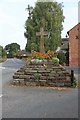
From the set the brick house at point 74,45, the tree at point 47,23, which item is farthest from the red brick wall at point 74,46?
the tree at point 47,23

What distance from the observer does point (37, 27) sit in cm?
5541

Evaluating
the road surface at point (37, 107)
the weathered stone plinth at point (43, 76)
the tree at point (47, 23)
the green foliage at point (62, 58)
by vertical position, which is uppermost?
the tree at point (47, 23)

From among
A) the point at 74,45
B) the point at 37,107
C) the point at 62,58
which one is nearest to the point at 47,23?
the point at 74,45

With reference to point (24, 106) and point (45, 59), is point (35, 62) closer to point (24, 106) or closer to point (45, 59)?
point (45, 59)

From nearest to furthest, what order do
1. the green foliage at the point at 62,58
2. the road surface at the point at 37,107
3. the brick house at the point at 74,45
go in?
the road surface at the point at 37,107 → the brick house at the point at 74,45 → the green foliage at the point at 62,58

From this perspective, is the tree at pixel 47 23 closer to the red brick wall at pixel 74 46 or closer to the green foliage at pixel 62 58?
the green foliage at pixel 62 58

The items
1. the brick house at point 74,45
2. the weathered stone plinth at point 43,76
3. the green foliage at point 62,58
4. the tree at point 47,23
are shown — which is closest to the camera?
the weathered stone plinth at point 43,76

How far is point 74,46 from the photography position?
4728cm

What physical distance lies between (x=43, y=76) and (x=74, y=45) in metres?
31.2

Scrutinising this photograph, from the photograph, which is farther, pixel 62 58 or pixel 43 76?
pixel 62 58

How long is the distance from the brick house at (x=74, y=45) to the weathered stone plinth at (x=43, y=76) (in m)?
30.2

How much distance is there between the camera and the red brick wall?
46.8 meters

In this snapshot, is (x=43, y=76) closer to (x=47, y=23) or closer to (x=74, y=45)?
(x=74, y=45)

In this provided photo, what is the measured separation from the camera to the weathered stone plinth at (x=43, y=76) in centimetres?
1638
